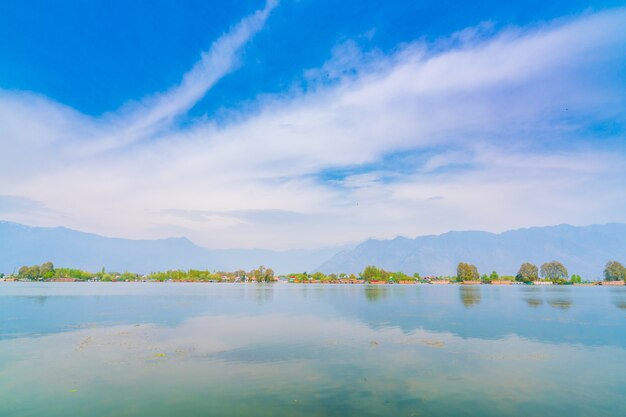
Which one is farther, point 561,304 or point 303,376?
point 561,304

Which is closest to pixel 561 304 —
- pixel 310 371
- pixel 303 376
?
pixel 310 371

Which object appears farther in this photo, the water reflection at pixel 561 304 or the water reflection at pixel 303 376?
the water reflection at pixel 561 304

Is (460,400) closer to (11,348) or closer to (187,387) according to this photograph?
(187,387)

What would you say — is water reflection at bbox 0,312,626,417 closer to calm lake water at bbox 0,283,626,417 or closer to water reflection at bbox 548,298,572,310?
calm lake water at bbox 0,283,626,417

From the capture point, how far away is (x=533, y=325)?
48969 mm

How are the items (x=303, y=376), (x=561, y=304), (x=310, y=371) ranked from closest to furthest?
(x=303, y=376)
(x=310, y=371)
(x=561, y=304)

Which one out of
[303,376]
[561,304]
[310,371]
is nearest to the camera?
[303,376]

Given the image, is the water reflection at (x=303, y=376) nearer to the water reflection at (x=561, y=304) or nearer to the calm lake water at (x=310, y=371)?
the calm lake water at (x=310, y=371)

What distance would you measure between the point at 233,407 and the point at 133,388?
7.00 metres

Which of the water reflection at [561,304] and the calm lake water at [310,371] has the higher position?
the calm lake water at [310,371]

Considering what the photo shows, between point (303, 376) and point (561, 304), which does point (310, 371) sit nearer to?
point (303, 376)

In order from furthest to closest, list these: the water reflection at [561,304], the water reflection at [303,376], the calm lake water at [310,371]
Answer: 1. the water reflection at [561,304]
2. the calm lake water at [310,371]
3. the water reflection at [303,376]

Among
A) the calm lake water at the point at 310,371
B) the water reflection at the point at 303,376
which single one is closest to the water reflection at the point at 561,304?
the calm lake water at the point at 310,371

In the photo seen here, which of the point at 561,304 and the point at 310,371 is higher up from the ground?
the point at 310,371
